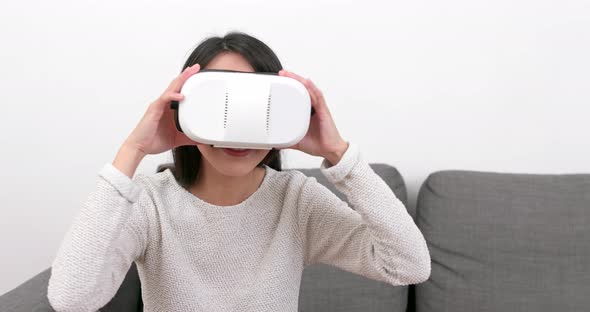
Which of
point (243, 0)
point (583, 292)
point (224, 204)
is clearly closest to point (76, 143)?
point (243, 0)

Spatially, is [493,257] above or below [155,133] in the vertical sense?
below

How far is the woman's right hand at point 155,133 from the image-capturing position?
2.68 feet

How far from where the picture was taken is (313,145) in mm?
918

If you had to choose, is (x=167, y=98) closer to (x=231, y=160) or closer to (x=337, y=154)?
(x=231, y=160)

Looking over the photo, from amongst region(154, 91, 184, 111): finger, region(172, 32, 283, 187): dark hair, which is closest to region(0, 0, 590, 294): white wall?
region(172, 32, 283, 187): dark hair

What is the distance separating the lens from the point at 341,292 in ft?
4.57

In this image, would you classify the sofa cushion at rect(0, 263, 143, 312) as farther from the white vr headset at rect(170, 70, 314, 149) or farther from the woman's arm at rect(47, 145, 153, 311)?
the white vr headset at rect(170, 70, 314, 149)

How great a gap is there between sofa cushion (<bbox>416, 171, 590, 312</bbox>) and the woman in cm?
50

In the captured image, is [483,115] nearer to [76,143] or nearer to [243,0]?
[243,0]

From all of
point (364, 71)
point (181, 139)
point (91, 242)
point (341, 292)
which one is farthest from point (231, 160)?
point (364, 71)

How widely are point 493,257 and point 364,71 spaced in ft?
1.79

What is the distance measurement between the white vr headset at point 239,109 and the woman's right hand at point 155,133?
24mm

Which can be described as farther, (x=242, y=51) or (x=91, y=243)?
(x=242, y=51)

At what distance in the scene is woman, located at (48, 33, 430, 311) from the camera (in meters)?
0.81
